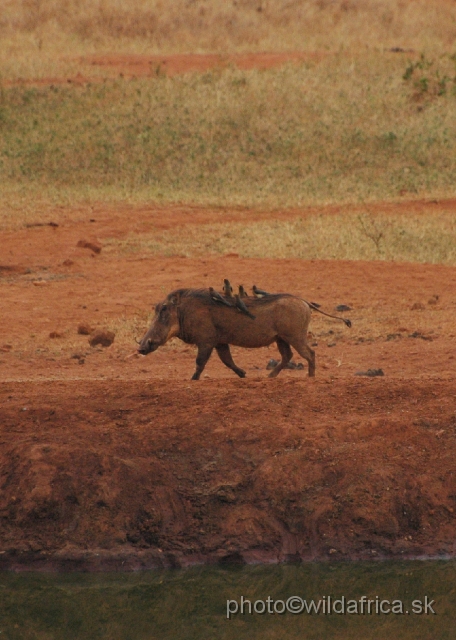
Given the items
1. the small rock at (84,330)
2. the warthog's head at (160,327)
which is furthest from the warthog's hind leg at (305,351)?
the small rock at (84,330)

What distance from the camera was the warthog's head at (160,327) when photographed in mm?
8781

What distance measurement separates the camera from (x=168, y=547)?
7.46 metres

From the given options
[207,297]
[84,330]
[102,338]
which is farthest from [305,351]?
[84,330]

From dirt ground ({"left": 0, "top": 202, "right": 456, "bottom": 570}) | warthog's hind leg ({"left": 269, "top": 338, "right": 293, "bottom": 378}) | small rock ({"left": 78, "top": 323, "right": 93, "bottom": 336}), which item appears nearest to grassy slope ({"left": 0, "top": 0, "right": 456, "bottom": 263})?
small rock ({"left": 78, "top": 323, "right": 93, "bottom": 336})

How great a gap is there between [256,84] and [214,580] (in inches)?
757

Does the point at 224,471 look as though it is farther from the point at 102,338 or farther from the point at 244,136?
the point at 244,136

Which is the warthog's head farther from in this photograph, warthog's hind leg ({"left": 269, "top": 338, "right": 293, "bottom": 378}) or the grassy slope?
the grassy slope

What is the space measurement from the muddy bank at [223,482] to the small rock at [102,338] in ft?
11.0

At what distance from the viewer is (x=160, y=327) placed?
347 inches

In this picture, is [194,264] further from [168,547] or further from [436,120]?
[436,120]

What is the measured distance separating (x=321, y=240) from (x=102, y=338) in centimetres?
585

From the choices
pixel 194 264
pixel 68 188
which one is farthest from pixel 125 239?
pixel 68 188

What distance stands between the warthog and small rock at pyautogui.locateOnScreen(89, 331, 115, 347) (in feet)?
9.31

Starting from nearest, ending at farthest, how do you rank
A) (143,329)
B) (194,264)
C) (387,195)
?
(143,329)
(194,264)
(387,195)
